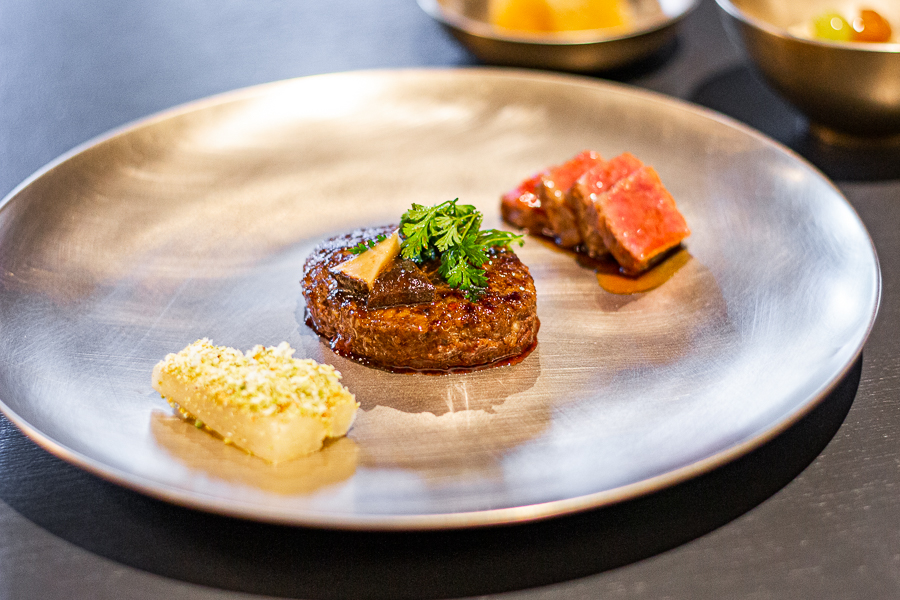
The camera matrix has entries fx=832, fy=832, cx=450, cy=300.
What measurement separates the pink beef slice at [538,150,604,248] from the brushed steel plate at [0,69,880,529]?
121 millimetres

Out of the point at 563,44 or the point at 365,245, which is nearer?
the point at 365,245

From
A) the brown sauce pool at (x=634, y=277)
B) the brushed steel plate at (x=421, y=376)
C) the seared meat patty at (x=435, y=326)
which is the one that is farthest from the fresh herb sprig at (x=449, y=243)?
the brown sauce pool at (x=634, y=277)

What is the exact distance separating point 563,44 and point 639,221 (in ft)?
5.76

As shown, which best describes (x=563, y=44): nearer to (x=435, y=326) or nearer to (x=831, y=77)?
(x=831, y=77)

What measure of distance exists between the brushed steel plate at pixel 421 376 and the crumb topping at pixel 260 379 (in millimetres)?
163

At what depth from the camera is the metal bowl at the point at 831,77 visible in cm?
419

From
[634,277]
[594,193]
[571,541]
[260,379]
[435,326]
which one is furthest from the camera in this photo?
[594,193]

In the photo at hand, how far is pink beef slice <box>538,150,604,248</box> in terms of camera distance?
13.1 feet

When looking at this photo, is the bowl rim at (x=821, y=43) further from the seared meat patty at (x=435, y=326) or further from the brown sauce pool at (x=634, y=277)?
the seared meat patty at (x=435, y=326)

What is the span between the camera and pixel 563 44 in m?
5.05

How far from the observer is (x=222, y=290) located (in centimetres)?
362

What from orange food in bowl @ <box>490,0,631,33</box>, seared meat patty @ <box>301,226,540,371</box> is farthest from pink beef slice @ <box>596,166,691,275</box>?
orange food in bowl @ <box>490,0,631,33</box>

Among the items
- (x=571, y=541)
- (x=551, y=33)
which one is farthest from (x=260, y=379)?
(x=551, y=33)

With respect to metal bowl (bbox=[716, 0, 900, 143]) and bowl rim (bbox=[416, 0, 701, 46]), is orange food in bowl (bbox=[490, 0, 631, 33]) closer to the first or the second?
bowl rim (bbox=[416, 0, 701, 46])
